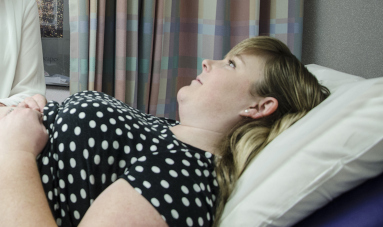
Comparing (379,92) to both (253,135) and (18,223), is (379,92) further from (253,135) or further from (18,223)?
(18,223)

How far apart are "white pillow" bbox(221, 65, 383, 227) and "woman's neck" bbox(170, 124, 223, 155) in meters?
0.24

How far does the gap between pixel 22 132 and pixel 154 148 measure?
1.06 ft

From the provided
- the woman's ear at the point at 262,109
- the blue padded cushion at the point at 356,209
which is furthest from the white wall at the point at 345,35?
the blue padded cushion at the point at 356,209

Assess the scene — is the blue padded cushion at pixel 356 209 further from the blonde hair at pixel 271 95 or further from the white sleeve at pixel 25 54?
the white sleeve at pixel 25 54

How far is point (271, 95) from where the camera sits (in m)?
1.05

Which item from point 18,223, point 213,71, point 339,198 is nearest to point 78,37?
point 213,71

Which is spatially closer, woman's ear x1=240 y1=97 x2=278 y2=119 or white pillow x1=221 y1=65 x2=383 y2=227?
white pillow x1=221 y1=65 x2=383 y2=227

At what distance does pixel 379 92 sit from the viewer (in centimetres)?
69

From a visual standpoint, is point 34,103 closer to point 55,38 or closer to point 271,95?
point 271,95

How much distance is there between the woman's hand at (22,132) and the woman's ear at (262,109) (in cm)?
55

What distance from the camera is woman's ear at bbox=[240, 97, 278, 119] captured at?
1.04 meters

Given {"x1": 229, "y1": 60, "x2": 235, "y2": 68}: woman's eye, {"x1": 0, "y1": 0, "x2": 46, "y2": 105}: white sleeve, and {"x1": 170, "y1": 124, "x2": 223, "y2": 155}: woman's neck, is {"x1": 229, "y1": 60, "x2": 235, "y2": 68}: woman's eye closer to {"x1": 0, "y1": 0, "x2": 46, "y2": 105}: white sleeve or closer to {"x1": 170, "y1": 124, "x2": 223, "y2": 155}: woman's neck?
{"x1": 170, "y1": 124, "x2": 223, "y2": 155}: woman's neck

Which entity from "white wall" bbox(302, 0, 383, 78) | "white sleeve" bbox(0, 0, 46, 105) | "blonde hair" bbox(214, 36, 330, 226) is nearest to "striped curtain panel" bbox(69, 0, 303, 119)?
"white wall" bbox(302, 0, 383, 78)

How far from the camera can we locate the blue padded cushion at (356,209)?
67cm
